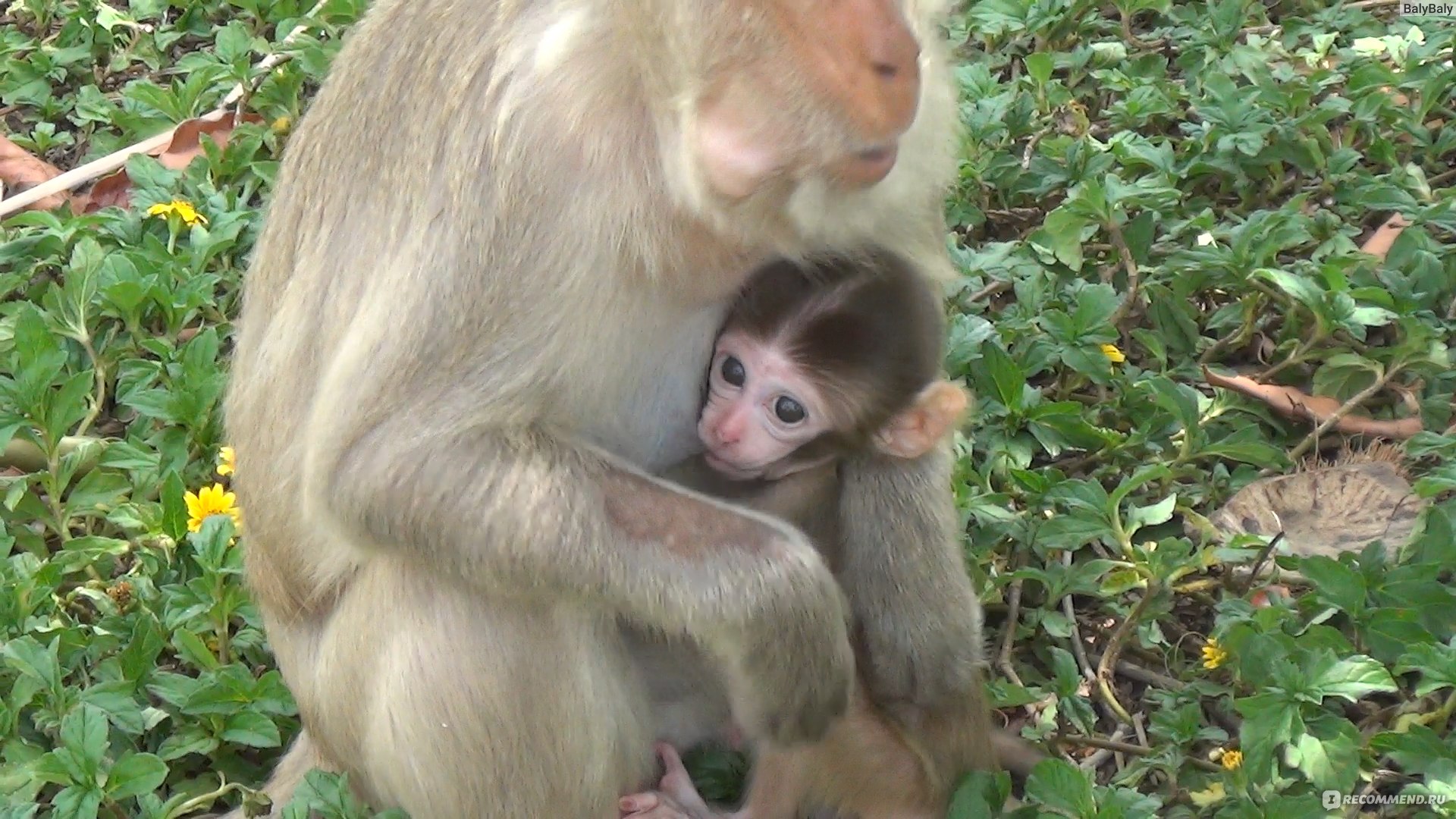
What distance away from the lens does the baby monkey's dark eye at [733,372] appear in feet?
11.5

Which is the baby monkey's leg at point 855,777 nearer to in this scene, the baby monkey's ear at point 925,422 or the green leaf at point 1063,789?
the green leaf at point 1063,789

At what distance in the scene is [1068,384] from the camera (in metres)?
4.72

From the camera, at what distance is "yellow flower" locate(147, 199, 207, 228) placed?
5188mm

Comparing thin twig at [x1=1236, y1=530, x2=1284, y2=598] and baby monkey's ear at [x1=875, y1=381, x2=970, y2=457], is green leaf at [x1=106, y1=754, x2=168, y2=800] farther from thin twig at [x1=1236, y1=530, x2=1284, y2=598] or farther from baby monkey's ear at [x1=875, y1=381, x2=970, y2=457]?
thin twig at [x1=1236, y1=530, x2=1284, y2=598]

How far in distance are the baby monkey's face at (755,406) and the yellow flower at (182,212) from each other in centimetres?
237

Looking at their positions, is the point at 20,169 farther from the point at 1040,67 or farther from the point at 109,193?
the point at 1040,67

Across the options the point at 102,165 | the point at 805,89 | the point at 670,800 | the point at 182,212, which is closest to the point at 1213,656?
the point at 670,800

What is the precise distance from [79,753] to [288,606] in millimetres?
547

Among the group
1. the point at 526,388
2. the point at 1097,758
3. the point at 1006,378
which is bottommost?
the point at 1097,758

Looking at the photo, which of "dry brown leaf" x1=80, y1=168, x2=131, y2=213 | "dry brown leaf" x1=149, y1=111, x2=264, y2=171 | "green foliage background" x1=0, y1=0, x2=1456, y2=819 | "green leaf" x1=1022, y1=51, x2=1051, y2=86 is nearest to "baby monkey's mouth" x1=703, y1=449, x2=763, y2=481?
"green foliage background" x1=0, y1=0, x2=1456, y2=819

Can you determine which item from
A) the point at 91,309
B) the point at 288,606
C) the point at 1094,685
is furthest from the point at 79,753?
the point at 1094,685

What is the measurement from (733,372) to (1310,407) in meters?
1.88

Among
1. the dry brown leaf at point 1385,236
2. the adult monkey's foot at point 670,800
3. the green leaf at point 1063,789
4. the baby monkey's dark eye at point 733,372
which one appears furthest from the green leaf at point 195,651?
the dry brown leaf at point 1385,236

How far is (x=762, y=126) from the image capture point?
8.86ft
